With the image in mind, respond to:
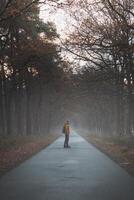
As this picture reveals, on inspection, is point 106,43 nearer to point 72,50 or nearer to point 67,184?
point 72,50

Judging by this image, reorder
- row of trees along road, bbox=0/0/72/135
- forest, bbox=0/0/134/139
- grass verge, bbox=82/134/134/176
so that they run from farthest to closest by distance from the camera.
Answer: row of trees along road, bbox=0/0/72/135 → forest, bbox=0/0/134/139 → grass verge, bbox=82/134/134/176

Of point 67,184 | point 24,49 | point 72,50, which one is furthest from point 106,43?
point 67,184

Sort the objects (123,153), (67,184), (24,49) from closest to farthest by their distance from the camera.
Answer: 1. (67,184)
2. (123,153)
3. (24,49)

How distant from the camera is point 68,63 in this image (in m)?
39.7

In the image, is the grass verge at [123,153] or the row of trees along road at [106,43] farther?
the row of trees along road at [106,43]

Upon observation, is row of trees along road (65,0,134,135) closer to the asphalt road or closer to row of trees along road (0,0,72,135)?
row of trees along road (0,0,72,135)

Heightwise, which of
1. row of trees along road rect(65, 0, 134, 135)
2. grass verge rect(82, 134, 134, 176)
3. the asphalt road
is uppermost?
row of trees along road rect(65, 0, 134, 135)

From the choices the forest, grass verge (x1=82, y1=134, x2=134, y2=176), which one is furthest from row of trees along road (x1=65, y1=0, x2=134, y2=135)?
grass verge (x1=82, y1=134, x2=134, y2=176)

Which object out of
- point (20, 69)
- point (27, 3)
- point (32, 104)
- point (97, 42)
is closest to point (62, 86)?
point (32, 104)

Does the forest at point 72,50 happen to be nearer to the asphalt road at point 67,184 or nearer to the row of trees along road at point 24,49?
the row of trees along road at point 24,49

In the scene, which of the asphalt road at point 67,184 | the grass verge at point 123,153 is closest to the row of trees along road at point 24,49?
the grass verge at point 123,153

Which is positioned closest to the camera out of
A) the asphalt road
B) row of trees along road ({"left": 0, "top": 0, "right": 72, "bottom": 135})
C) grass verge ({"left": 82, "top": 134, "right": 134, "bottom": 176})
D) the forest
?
the asphalt road

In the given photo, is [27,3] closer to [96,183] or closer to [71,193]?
[96,183]

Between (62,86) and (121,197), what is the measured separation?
135 feet
